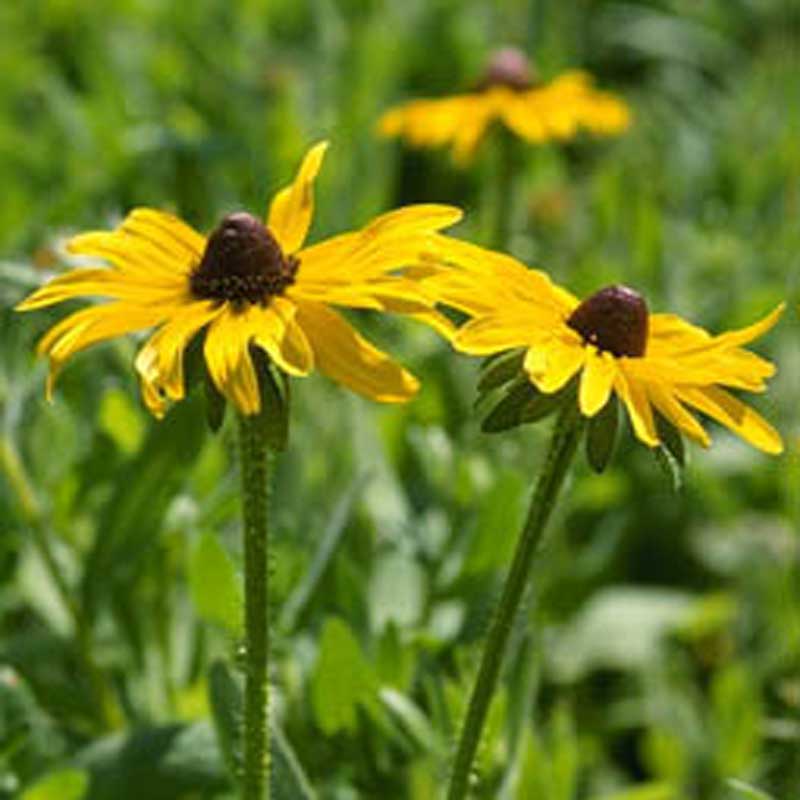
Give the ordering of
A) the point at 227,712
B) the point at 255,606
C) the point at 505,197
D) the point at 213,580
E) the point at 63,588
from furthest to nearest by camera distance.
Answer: the point at 505,197
the point at 63,588
the point at 213,580
the point at 227,712
the point at 255,606

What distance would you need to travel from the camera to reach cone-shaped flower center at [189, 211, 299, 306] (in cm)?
190

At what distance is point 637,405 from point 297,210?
538 millimetres

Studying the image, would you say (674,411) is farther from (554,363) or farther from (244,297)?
(244,297)

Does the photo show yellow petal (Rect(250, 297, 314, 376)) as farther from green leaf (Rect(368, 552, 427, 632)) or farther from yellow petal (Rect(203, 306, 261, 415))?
green leaf (Rect(368, 552, 427, 632))

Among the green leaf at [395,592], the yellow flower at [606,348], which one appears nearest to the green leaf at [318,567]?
the green leaf at [395,592]

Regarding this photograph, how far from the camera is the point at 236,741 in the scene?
2338 millimetres

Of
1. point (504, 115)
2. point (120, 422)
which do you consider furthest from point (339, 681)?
point (504, 115)

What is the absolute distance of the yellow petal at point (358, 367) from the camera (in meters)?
1.78

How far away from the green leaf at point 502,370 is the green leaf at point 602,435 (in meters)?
0.11

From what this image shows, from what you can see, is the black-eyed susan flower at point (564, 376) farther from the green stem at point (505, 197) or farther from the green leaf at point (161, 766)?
the green stem at point (505, 197)

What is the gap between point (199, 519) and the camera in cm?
276

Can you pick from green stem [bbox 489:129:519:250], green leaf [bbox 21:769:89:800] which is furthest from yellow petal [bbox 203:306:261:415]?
→ green stem [bbox 489:129:519:250]

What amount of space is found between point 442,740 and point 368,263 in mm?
832

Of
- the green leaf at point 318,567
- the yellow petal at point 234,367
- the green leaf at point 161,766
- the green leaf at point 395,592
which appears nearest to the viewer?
the yellow petal at point 234,367
